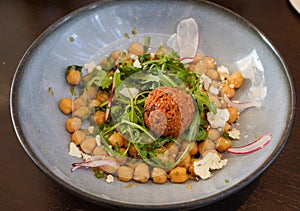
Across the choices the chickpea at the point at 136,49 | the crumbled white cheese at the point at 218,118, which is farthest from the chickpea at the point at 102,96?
the crumbled white cheese at the point at 218,118

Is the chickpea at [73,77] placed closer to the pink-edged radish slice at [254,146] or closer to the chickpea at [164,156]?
the chickpea at [164,156]

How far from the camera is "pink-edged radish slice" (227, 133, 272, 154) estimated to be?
1.04 metres

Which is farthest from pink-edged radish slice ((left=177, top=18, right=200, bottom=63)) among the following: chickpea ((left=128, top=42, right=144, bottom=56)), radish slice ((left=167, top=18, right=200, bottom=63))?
chickpea ((left=128, top=42, right=144, bottom=56))

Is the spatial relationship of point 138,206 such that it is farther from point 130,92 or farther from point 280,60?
point 280,60

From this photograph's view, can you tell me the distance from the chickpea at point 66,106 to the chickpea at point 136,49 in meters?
0.29

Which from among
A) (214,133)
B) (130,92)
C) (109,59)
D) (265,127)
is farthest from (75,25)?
(265,127)

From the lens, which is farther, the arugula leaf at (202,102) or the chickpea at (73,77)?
the chickpea at (73,77)

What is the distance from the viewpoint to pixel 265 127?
3.60 ft

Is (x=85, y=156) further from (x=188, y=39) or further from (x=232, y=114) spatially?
(x=188, y=39)

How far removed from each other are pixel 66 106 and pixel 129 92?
0.19 meters

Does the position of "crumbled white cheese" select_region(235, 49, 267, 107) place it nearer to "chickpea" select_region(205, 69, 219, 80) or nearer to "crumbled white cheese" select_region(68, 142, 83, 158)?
"chickpea" select_region(205, 69, 219, 80)

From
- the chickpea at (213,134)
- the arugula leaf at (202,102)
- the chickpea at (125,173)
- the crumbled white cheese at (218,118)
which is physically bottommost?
the chickpea at (125,173)

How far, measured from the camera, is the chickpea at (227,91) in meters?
1.24

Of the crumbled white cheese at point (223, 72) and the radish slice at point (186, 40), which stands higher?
the radish slice at point (186, 40)
